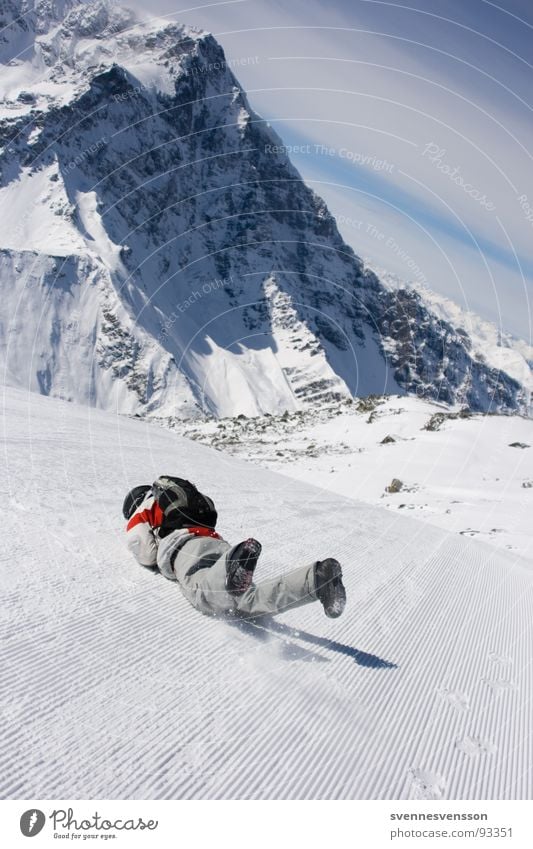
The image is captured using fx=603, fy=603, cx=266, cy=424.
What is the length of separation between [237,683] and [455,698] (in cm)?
155

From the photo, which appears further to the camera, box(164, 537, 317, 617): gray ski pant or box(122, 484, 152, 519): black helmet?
box(122, 484, 152, 519): black helmet

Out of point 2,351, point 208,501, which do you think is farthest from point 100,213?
point 208,501

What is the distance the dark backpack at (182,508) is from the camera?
5047 millimetres

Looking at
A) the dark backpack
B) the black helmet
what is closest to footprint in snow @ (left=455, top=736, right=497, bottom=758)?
the dark backpack

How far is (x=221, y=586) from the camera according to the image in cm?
412

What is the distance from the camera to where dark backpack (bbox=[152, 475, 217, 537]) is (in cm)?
505

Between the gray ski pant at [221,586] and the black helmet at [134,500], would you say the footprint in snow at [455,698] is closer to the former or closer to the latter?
the gray ski pant at [221,586]

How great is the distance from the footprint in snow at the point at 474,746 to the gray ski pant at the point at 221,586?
1.16 meters

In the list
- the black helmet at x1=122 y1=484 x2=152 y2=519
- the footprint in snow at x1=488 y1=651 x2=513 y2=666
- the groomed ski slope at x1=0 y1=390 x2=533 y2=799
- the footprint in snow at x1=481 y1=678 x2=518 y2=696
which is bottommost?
the footprint in snow at x1=481 y1=678 x2=518 y2=696

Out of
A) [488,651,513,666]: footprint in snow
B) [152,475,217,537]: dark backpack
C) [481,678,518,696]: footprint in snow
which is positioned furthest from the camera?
[152,475,217,537]: dark backpack

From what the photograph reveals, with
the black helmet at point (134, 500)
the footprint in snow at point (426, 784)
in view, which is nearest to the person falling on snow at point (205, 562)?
the black helmet at point (134, 500)

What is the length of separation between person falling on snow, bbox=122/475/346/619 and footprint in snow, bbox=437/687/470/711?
3.26 feet

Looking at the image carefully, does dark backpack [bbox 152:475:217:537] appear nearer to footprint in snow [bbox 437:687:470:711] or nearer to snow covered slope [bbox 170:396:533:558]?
footprint in snow [bbox 437:687:470:711]
